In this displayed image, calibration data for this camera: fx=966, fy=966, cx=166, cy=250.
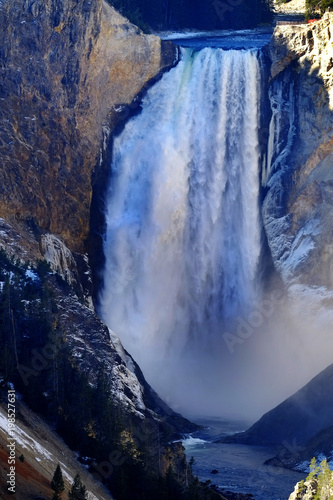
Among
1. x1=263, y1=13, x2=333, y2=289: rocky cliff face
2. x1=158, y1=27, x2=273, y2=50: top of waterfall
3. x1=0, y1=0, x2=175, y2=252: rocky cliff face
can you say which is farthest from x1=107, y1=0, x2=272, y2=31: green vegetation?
x1=263, y1=13, x2=333, y2=289: rocky cliff face

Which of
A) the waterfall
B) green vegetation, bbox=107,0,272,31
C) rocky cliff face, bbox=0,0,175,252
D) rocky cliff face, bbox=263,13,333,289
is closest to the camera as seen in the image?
rocky cliff face, bbox=0,0,175,252

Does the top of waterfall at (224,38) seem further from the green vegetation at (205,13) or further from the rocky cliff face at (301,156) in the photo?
the rocky cliff face at (301,156)

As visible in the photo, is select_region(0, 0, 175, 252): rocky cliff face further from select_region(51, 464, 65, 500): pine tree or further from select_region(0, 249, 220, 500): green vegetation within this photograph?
select_region(51, 464, 65, 500): pine tree

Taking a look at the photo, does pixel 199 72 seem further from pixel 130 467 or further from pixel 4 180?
pixel 130 467

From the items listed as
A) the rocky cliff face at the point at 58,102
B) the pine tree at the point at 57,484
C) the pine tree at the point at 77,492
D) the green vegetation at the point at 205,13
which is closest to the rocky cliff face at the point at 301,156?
the rocky cliff face at the point at 58,102

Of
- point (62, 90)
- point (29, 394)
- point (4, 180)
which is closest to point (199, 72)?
point (62, 90)
